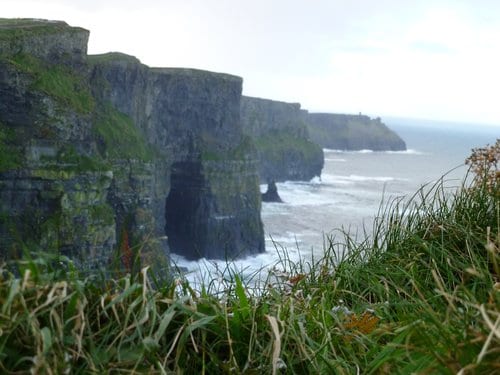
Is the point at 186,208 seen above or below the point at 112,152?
below

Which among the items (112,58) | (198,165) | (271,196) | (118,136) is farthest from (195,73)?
(271,196)

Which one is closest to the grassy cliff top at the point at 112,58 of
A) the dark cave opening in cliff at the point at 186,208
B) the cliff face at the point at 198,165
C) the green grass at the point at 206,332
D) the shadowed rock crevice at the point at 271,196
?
the cliff face at the point at 198,165

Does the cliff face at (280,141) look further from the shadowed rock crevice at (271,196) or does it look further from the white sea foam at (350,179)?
the shadowed rock crevice at (271,196)

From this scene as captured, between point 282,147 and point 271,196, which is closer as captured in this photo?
point 271,196

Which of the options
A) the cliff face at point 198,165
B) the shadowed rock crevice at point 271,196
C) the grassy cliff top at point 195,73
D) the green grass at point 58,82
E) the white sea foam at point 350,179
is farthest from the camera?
the white sea foam at point 350,179

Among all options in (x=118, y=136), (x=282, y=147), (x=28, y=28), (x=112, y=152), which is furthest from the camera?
(x=282, y=147)

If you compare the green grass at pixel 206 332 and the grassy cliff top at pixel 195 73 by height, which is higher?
the grassy cliff top at pixel 195 73

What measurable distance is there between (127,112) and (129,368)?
6494cm

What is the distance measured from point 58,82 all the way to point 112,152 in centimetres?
1047

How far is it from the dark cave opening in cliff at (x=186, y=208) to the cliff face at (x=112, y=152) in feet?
0.37

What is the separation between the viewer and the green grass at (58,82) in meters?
44.8

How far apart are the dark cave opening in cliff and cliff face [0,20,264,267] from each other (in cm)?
11

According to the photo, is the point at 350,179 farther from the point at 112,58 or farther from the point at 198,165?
the point at 112,58

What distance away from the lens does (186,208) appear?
77062 millimetres
